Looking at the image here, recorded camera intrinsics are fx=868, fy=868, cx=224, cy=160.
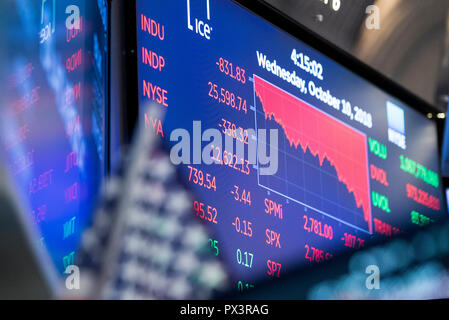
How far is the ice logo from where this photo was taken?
173 inches

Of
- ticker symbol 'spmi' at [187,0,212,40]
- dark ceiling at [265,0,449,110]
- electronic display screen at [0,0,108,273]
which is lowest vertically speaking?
electronic display screen at [0,0,108,273]

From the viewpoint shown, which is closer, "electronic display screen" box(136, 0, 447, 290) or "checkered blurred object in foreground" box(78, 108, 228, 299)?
"checkered blurred object in foreground" box(78, 108, 228, 299)

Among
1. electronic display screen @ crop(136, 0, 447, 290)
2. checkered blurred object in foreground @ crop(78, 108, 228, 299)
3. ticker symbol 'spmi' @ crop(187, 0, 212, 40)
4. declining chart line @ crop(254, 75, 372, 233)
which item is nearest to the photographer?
checkered blurred object in foreground @ crop(78, 108, 228, 299)

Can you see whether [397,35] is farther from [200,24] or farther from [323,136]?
[200,24]

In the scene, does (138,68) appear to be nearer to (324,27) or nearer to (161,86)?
(161,86)

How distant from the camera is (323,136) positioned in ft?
12.5

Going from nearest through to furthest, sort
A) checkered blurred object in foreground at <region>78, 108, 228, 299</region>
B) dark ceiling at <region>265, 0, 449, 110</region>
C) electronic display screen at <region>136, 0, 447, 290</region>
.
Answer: checkered blurred object in foreground at <region>78, 108, 228, 299</region>
electronic display screen at <region>136, 0, 447, 290</region>
dark ceiling at <region>265, 0, 449, 110</region>

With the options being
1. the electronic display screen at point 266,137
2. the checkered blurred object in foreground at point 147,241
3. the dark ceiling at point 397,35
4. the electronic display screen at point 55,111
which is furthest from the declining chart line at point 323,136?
the electronic display screen at point 55,111

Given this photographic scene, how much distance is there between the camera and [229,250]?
3076 millimetres

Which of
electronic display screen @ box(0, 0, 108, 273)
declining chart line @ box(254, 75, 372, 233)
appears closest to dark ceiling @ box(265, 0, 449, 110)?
declining chart line @ box(254, 75, 372, 233)

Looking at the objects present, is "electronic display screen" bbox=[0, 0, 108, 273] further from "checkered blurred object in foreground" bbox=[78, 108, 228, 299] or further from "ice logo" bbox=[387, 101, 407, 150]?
"ice logo" bbox=[387, 101, 407, 150]
